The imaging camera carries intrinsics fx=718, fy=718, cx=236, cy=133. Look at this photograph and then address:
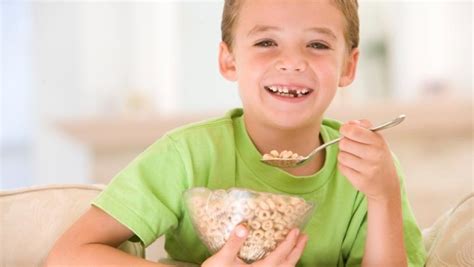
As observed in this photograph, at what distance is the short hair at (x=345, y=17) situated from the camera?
1356 millimetres

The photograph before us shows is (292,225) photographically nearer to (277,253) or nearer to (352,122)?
(277,253)

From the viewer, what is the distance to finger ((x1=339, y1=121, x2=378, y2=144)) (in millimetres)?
1106

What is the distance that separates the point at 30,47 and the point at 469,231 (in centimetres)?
325

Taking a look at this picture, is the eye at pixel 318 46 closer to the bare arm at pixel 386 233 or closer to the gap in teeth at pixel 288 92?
the gap in teeth at pixel 288 92

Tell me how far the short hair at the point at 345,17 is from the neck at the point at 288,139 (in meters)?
0.17

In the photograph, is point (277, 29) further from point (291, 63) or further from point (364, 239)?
point (364, 239)

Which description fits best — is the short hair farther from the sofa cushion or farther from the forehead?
the sofa cushion

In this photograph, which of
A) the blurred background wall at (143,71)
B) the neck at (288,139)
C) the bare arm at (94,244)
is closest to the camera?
the bare arm at (94,244)

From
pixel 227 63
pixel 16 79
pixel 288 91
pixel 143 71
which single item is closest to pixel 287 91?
pixel 288 91

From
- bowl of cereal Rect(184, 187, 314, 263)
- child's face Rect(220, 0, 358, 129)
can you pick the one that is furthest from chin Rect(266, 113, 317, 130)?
bowl of cereal Rect(184, 187, 314, 263)

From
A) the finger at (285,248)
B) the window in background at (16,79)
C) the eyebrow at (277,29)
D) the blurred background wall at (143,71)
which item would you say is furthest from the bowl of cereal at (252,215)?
the window in background at (16,79)

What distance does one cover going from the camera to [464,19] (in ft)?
13.2

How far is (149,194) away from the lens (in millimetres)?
1190

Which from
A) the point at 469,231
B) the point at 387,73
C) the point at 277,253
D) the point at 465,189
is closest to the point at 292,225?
the point at 277,253
